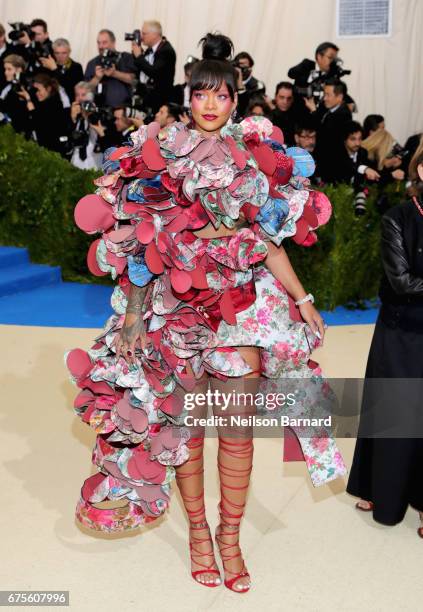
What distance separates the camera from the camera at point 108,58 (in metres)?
8.98

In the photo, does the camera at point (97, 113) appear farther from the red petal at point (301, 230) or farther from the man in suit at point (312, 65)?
the red petal at point (301, 230)

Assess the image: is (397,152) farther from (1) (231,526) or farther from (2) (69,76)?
(1) (231,526)

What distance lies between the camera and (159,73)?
871 cm

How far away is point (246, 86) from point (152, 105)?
901 millimetres

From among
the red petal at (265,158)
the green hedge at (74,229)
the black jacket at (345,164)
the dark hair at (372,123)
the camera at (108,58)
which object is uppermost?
the red petal at (265,158)

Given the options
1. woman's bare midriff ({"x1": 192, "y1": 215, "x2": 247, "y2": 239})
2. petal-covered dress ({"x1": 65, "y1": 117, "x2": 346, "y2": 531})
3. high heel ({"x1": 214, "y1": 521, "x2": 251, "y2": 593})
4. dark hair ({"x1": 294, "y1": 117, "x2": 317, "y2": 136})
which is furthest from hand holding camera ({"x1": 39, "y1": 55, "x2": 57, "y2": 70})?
high heel ({"x1": 214, "y1": 521, "x2": 251, "y2": 593})

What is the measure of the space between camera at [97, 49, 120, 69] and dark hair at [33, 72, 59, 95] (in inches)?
20.1

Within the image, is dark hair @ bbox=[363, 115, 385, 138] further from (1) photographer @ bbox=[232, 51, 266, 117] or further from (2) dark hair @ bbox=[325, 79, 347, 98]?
(1) photographer @ bbox=[232, 51, 266, 117]

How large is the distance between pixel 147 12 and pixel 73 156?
13.1 feet

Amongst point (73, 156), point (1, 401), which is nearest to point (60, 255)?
point (73, 156)

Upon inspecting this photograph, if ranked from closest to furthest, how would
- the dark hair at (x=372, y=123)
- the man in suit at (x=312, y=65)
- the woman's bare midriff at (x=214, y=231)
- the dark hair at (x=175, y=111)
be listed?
1. the woman's bare midriff at (x=214, y=231)
2. the dark hair at (x=175, y=111)
3. the dark hair at (x=372, y=123)
4. the man in suit at (x=312, y=65)

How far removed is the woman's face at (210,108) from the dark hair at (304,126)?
4484 mm

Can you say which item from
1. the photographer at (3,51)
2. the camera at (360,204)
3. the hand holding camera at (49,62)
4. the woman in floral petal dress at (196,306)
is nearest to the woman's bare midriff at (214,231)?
the woman in floral petal dress at (196,306)

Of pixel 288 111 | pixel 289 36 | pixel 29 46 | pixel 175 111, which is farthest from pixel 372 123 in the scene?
pixel 29 46
